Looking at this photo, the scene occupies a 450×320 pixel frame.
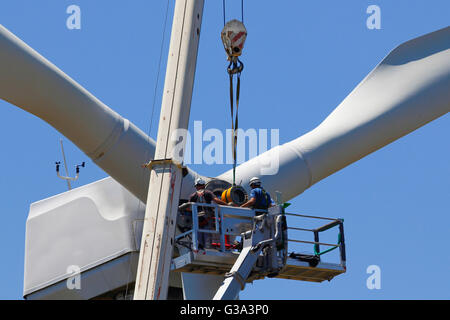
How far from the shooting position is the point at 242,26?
2089cm

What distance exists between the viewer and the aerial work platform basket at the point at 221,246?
62.5ft

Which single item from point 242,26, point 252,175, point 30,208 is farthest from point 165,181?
point 30,208

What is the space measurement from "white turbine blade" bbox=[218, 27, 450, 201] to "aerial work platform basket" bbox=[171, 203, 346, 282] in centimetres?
355

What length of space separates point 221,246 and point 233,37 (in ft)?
13.1

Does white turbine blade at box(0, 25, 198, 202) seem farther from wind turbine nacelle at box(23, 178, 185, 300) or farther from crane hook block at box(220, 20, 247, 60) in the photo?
crane hook block at box(220, 20, 247, 60)

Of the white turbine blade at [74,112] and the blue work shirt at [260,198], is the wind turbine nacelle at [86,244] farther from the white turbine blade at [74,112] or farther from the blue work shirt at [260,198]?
the blue work shirt at [260,198]

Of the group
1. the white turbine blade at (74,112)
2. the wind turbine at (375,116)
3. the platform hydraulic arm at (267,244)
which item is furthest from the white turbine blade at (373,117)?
the platform hydraulic arm at (267,244)

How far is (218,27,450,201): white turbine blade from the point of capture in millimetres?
23734

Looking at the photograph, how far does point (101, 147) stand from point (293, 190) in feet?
15.2

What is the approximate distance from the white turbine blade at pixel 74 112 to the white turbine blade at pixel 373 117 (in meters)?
2.69

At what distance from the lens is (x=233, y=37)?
20.8 metres

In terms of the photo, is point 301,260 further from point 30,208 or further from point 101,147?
point 30,208
